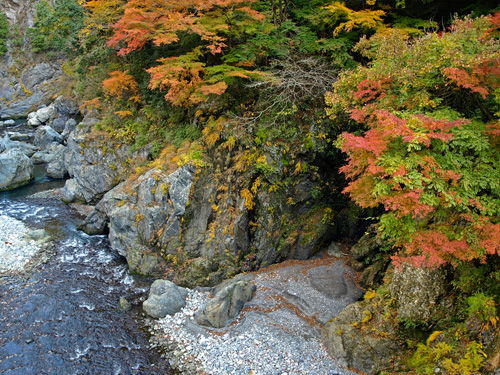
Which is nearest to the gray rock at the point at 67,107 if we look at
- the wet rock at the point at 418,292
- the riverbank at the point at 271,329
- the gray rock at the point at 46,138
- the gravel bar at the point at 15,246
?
the gray rock at the point at 46,138

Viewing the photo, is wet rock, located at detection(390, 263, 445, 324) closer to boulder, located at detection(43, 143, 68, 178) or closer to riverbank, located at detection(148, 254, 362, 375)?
riverbank, located at detection(148, 254, 362, 375)

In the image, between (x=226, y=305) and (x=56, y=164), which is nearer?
(x=226, y=305)

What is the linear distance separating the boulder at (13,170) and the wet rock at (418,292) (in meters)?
28.4

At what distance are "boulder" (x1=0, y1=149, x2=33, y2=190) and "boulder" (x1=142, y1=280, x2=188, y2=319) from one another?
1918 cm

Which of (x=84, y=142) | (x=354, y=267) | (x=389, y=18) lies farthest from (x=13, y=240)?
(x=389, y=18)

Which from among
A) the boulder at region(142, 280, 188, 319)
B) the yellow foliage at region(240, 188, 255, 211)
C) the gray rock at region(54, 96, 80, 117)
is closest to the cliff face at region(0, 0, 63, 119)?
the gray rock at region(54, 96, 80, 117)

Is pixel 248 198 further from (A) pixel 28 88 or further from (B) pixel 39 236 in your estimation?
(A) pixel 28 88

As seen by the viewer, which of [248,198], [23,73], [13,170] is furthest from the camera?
[23,73]

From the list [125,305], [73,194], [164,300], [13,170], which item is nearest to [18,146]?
[13,170]

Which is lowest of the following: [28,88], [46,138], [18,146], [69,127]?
[18,146]

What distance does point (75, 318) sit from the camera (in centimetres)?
1203

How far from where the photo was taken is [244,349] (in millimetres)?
10320

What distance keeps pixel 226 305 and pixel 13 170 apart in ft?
75.3

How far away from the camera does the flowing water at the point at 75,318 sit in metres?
10.2
